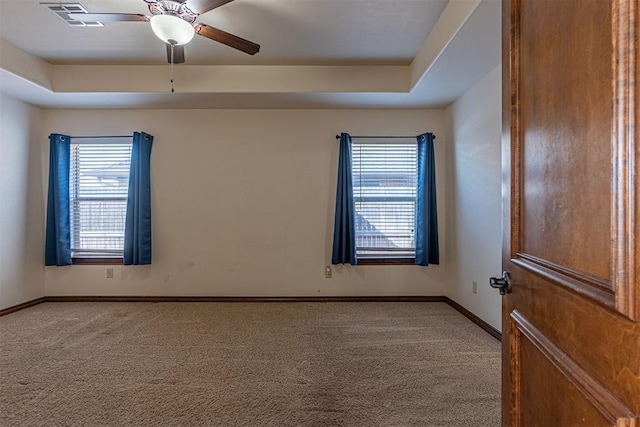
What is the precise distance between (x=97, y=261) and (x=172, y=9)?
318 centimetres

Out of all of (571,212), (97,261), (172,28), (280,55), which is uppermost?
(280,55)

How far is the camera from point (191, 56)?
9.94 ft

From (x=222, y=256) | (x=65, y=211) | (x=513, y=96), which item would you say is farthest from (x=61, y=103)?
(x=513, y=96)

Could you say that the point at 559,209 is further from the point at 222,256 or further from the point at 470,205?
the point at 222,256

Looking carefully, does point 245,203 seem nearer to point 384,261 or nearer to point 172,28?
point 384,261

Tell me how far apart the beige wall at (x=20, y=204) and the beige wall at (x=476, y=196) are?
→ 192 inches

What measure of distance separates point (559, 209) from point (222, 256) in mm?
3575

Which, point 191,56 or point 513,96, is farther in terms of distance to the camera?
point 191,56

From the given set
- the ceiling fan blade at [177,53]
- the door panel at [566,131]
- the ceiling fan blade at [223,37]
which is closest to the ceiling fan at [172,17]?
the ceiling fan blade at [223,37]

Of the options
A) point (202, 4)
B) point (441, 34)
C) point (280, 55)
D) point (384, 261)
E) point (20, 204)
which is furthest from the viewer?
point (384, 261)

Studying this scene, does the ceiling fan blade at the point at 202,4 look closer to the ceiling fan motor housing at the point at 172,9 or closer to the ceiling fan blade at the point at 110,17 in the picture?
the ceiling fan motor housing at the point at 172,9

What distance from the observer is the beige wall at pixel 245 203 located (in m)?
3.81

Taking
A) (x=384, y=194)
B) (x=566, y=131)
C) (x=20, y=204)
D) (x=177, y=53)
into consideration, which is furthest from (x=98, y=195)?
(x=566, y=131)

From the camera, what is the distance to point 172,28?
6.29ft
